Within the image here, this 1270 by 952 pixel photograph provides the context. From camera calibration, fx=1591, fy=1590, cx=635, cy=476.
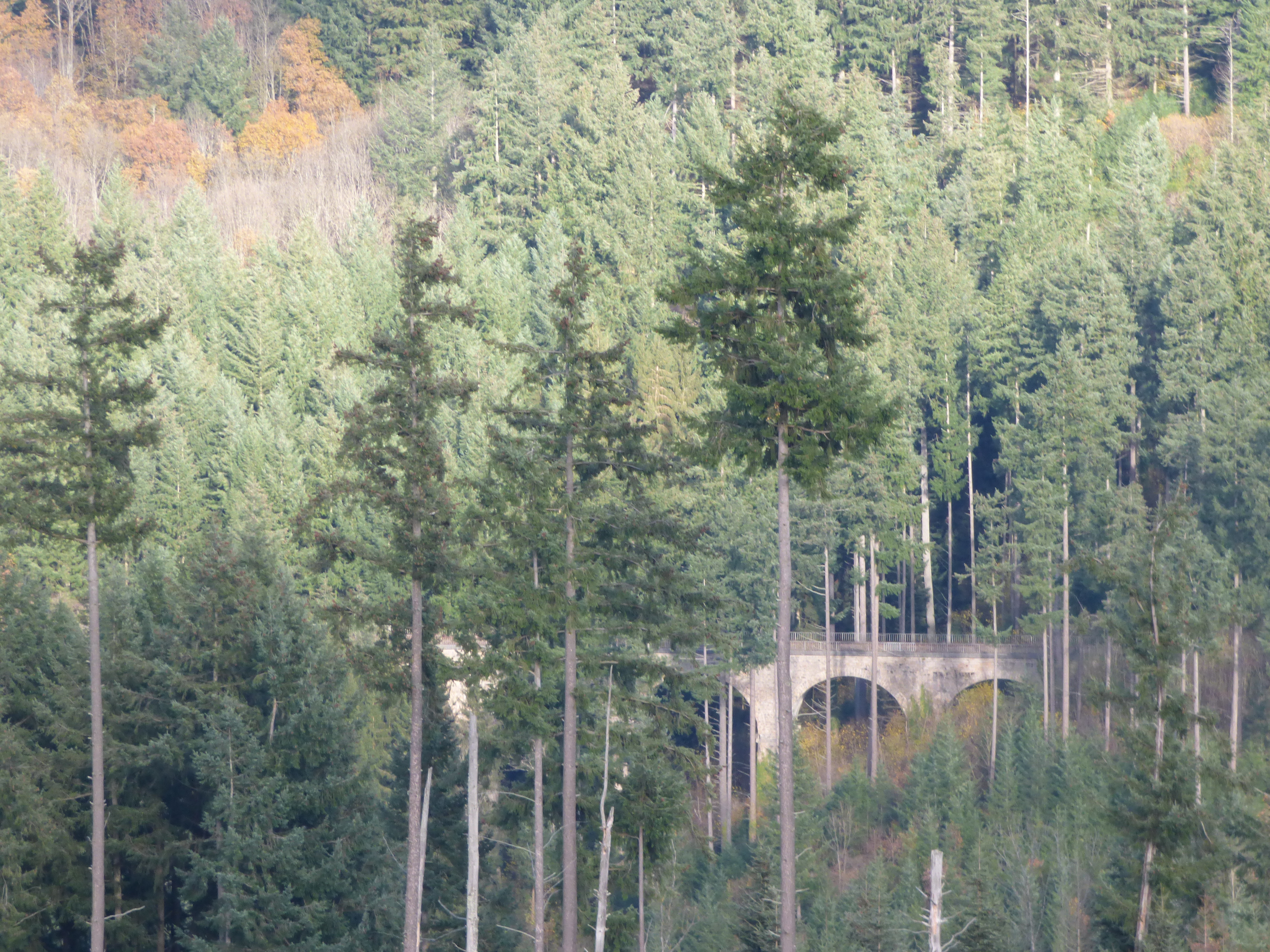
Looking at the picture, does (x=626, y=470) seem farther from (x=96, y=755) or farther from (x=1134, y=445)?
(x=1134, y=445)

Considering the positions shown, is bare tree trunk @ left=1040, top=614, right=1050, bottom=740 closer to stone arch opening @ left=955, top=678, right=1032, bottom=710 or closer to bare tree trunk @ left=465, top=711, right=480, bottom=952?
stone arch opening @ left=955, top=678, right=1032, bottom=710

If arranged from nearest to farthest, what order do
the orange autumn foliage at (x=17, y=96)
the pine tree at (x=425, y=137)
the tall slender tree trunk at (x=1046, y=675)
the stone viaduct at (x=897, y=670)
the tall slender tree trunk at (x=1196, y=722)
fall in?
the tall slender tree trunk at (x=1196, y=722)
the tall slender tree trunk at (x=1046, y=675)
the stone viaduct at (x=897, y=670)
the pine tree at (x=425, y=137)
the orange autumn foliage at (x=17, y=96)

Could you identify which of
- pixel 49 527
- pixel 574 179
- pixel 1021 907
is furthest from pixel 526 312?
pixel 49 527

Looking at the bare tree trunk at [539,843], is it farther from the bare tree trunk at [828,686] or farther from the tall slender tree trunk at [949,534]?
the tall slender tree trunk at [949,534]

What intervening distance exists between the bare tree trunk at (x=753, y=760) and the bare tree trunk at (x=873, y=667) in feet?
12.3

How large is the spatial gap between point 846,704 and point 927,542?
22.2 feet

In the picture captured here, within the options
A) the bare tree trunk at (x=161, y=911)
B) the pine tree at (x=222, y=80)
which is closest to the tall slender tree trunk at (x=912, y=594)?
the bare tree trunk at (x=161, y=911)

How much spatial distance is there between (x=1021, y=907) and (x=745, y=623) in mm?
15934

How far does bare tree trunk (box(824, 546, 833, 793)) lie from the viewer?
52.1 meters

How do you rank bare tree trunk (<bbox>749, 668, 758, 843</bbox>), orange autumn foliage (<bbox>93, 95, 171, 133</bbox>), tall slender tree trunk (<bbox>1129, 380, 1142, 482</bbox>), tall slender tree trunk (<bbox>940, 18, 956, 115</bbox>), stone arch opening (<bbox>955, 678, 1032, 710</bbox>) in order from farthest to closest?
orange autumn foliage (<bbox>93, 95, 171, 133</bbox>), tall slender tree trunk (<bbox>940, 18, 956, 115</bbox>), tall slender tree trunk (<bbox>1129, 380, 1142, 482</bbox>), stone arch opening (<bbox>955, 678, 1032, 710</bbox>), bare tree trunk (<bbox>749, 668, 758, 843</bbox>)

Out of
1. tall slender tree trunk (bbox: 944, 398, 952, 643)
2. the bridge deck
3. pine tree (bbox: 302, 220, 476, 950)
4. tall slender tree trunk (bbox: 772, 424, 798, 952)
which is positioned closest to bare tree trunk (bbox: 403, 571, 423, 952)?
pine tree (bbox: 302, 220, 476, 950)

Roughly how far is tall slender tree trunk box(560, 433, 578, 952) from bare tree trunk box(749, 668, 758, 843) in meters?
21.3

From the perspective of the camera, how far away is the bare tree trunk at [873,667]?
171 ft

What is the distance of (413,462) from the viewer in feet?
80.4
